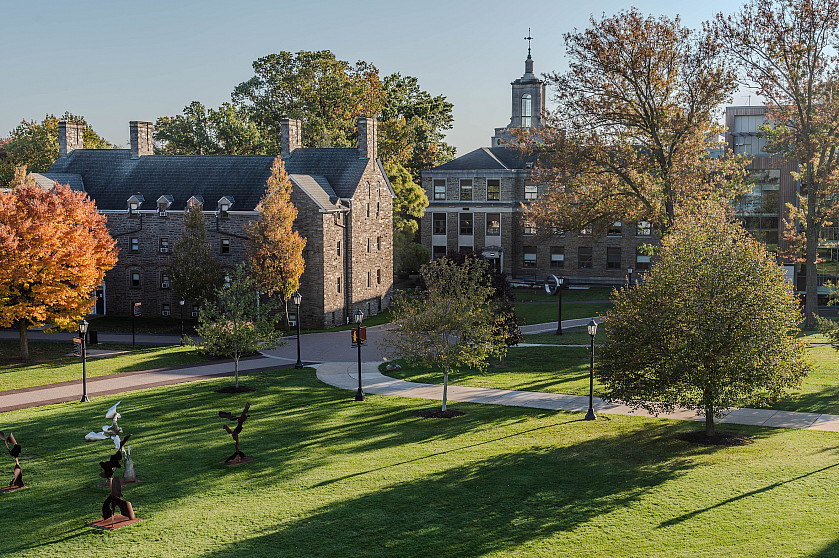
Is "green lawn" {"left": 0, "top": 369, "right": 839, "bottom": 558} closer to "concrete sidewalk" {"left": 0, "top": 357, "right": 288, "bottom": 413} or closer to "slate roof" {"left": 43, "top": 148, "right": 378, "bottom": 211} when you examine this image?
"concrete sidewalk" {"left": 0, "top": 357, "right": 288, "bottom": 413}

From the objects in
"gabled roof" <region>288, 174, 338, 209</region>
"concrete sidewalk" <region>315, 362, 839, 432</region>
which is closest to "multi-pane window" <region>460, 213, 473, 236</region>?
"gabled roof" <region>288, 174, 338, 209</region>

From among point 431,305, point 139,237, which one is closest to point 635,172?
point 431,305

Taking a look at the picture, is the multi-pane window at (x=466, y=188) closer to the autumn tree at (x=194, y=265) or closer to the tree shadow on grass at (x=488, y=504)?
the autumn tree at (x=194, y=265)

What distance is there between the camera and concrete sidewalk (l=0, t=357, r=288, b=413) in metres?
32.0

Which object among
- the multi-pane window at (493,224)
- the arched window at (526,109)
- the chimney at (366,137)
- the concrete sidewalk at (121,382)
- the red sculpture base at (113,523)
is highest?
the arched window at (526,109)

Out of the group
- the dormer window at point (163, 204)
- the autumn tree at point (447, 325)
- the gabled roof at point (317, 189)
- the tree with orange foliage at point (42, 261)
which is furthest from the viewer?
the dormer window at point (163, 204)

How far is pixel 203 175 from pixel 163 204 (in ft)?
11.4

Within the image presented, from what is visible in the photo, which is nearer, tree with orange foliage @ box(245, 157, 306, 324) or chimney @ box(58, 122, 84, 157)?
tree with orange foliage @ box(245, 157, 306, 324)

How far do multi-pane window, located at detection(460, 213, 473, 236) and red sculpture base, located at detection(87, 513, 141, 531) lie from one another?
205ft

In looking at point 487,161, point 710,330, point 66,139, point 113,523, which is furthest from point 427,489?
point 487,161

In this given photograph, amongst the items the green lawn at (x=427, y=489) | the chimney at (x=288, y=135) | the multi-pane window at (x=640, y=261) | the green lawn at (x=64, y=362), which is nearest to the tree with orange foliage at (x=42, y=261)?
the green lawn at (x=64, y=362)

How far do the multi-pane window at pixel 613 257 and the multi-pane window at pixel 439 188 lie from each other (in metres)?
16.8

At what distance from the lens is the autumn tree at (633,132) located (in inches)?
1483

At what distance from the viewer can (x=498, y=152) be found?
81812 mm
